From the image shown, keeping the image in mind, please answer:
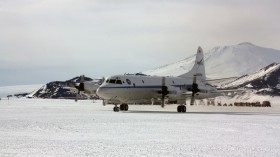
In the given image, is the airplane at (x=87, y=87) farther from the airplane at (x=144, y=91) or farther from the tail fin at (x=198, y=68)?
the tail fin at (x=198, y=68)

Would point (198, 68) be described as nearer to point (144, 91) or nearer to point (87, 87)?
point (144, 91)

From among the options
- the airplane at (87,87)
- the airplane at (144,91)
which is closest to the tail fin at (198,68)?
the airplane at (144,91)

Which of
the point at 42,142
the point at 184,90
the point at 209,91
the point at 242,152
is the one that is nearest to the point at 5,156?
the point at 42,142

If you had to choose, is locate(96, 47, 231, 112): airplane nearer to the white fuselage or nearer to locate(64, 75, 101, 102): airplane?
the white fuselage

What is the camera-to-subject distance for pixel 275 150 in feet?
53.5

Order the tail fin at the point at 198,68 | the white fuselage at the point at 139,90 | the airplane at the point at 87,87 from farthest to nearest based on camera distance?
the tail fin at the point at 198,68 < the airplane at the point at 87,87 < the white fuselage at the point at 139,90

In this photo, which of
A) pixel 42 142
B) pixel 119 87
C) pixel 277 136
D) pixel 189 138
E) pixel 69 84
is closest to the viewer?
pixel 42 142

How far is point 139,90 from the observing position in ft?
173

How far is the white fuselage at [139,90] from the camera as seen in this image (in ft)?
164

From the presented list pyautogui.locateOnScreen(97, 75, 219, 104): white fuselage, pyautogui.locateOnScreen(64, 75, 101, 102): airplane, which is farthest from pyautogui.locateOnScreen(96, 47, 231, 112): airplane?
pyautogui.locateOnScreen(64, 75, 101, 102): airplane

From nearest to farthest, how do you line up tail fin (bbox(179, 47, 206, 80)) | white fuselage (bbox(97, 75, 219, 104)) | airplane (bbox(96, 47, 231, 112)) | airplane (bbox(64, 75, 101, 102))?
white fuselage (bbox(97, 75, 219, 104)) → airplane (bbox(96, 47, 231, 112)) → airplane (bbox(64, 75, 101, 102)) → tail fin (bbox(179, 47, 206, 80))

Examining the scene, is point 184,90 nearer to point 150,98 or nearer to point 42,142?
point 150,98

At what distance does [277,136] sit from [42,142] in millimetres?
11279

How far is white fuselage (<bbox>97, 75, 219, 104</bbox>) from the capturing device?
50.0 meters
